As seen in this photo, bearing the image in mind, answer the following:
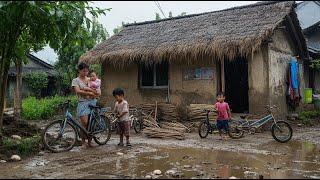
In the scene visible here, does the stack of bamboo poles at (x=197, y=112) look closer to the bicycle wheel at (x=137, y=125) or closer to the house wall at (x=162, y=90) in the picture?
the house wall at (x=162, y=90)

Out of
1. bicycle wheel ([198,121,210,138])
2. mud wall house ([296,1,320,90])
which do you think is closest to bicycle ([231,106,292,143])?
bicycle wheel ([198,121,210,138])

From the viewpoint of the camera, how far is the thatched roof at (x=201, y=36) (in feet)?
37.2

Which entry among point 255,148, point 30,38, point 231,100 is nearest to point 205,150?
point 255,148

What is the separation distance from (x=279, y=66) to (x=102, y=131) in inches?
265

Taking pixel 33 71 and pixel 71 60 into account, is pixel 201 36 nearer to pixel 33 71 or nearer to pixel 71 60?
pixel 71 60

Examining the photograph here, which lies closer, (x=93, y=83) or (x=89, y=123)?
(x=89, y=123)

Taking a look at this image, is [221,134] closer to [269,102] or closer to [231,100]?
[269,102]

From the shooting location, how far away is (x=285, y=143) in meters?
8.94

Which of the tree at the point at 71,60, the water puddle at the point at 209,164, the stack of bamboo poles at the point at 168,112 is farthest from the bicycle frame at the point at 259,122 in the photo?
the tree at the point at 71,60

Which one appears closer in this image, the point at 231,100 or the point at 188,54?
the point at 188,54

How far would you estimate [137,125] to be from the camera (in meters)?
11.4

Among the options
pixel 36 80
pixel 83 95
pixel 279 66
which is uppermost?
pixel 36 80

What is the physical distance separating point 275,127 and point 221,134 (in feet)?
4.63

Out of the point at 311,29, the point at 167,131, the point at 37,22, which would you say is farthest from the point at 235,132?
the point at 311,29
